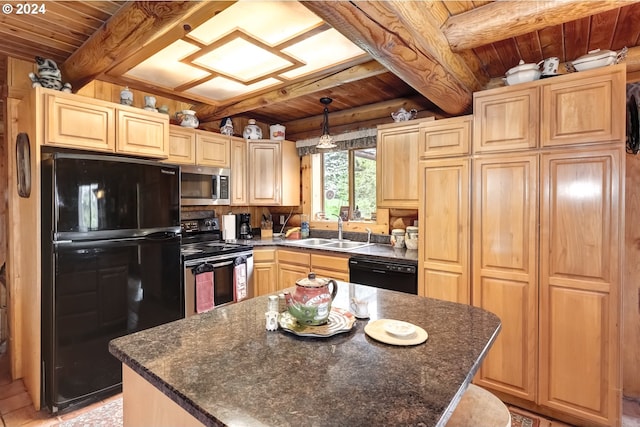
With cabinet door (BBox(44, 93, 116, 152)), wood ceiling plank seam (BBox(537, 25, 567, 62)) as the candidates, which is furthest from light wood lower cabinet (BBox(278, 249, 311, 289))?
wood ceiling plank seam (BBox(537, 25, 567, 62))

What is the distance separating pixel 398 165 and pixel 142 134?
7.03 feet

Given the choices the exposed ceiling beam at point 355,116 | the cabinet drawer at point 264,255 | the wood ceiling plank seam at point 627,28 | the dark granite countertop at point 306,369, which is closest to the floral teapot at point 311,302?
the dark granite countertop at point 306,369

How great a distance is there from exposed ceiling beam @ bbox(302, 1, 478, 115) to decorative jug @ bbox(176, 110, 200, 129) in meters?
2.24

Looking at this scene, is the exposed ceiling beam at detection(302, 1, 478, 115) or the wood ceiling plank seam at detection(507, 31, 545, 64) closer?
the exposed ceiling beam at detection(302, 1, 478, 115)

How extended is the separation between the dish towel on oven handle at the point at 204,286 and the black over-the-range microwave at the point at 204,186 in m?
0.74

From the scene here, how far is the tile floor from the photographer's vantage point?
6.72 ft

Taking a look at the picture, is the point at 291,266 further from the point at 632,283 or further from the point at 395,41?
the point at 632,283

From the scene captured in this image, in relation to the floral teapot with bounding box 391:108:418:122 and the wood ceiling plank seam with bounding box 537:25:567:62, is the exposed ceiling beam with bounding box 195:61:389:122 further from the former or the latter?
the wood ceiling plank seam with bounding box 537:25:567:62

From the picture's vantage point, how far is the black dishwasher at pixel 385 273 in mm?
2586

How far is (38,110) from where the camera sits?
208 centimetres

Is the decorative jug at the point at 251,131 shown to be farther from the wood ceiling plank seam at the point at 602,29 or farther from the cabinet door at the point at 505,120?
the wood ceiling plank seam at the point at 602,29

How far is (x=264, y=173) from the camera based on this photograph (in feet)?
12.6

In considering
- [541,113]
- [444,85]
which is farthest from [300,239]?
[541,113]

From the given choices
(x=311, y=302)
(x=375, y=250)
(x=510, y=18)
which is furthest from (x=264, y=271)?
(x=510, y=18)
